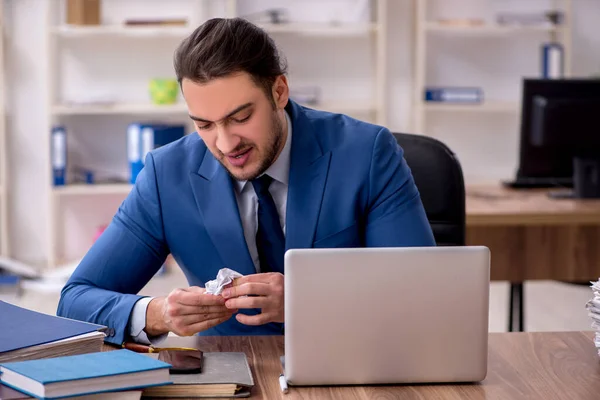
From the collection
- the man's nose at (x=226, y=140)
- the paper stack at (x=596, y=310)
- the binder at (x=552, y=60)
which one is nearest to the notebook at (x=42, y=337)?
the man's nose at (x=226, y=140)

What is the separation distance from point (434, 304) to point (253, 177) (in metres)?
0.58

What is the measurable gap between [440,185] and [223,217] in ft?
1.92

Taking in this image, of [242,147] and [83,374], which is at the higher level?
[242,147]

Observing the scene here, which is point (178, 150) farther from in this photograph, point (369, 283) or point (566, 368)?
point (566, 368)

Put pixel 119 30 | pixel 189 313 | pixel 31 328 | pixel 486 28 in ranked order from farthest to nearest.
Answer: pixel 486 28 → pixel 119 30 → pixel 189 313 → pixel 31 328

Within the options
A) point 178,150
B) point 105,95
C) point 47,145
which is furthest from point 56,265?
point 178,150

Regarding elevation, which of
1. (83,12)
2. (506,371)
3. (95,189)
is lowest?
(95,189)

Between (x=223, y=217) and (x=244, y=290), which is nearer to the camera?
(x=244, y=290)

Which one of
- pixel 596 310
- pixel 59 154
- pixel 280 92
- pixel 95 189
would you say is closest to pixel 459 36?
pixel 95 189

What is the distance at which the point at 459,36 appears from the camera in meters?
5.07

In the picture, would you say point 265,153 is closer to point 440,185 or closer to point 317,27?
point 440,185

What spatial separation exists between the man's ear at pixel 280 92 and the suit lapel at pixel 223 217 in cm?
18

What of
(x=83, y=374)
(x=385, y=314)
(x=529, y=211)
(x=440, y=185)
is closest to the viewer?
(x=83, y=374)

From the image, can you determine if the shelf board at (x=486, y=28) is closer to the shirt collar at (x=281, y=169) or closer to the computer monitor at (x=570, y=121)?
the computer monitor at (x=570, y=121)
